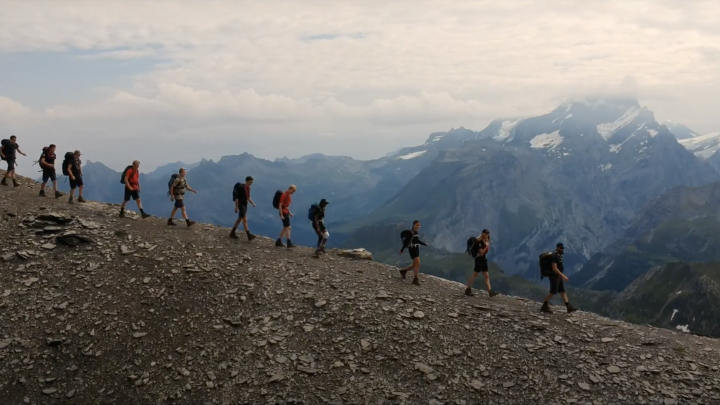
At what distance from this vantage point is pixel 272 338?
21.2 metres

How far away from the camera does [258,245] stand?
3011cm

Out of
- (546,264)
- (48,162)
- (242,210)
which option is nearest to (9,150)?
(48,162)

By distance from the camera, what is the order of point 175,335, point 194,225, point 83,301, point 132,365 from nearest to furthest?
point 132,365 < point 175,335 < point 83,301 < point 194,225

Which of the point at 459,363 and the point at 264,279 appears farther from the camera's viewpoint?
the point at 264,279

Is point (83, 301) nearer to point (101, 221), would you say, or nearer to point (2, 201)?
point (101, 221)

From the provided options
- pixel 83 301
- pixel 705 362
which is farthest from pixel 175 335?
pixel 705 362

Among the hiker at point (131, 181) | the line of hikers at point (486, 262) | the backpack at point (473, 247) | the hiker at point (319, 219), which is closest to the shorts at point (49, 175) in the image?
the hiker at point (131, 181)

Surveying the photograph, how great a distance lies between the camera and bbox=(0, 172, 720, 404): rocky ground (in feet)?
62.1

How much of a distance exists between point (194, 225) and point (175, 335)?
11.8 m

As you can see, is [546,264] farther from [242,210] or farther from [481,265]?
[242,210]

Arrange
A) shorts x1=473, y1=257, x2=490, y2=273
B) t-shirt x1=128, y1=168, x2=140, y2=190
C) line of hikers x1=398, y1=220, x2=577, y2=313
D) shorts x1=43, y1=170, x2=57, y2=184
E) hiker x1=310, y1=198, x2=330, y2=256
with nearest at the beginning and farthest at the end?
line of hikers x1=398, y1=220, x2=577, y2=313 → shorts x1=473, y1=257, x2=490, y2=273 → hiker x1=310, y1=198, x2=330, y2=256 → t-shirt x1=128, y1=168, x2=140, y2=190 → shorts x1=43, y1=170, x2=57, y2=184

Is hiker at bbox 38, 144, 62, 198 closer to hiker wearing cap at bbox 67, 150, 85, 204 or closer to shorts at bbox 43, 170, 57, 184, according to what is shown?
shorts at bbox 43, 170, 57, 184

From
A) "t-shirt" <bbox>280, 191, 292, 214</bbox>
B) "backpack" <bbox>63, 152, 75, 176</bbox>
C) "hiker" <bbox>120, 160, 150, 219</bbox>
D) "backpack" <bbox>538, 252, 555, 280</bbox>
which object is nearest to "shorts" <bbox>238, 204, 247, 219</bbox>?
"t-shirt" <bbox>280, 191, 292, 214</bbox>

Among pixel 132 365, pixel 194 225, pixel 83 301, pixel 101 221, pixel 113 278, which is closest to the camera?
pixel 132 365
